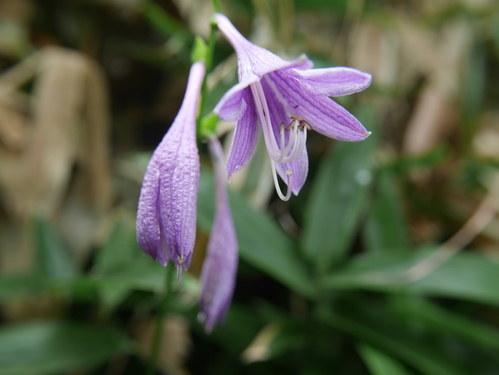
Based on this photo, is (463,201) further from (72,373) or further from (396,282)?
(72,373)

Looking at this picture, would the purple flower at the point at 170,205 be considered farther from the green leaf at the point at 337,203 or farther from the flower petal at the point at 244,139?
the green leaf at the point at 337,203

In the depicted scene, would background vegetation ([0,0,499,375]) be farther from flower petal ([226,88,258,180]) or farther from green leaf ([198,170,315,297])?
flower petal ([226,88,258,180])

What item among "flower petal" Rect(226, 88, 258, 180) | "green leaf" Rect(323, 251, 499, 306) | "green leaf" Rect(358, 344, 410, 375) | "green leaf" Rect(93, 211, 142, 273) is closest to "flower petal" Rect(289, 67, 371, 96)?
"flower petal" Rect(226, 88, 258, 180)

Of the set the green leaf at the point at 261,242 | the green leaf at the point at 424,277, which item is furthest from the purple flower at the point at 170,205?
the green leaf at the point at 424,277

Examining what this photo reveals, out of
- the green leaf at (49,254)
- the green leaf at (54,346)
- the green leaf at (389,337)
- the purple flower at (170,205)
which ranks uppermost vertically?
the purple flower at (170,205)

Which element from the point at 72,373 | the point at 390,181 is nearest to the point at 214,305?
the point at 72,373
